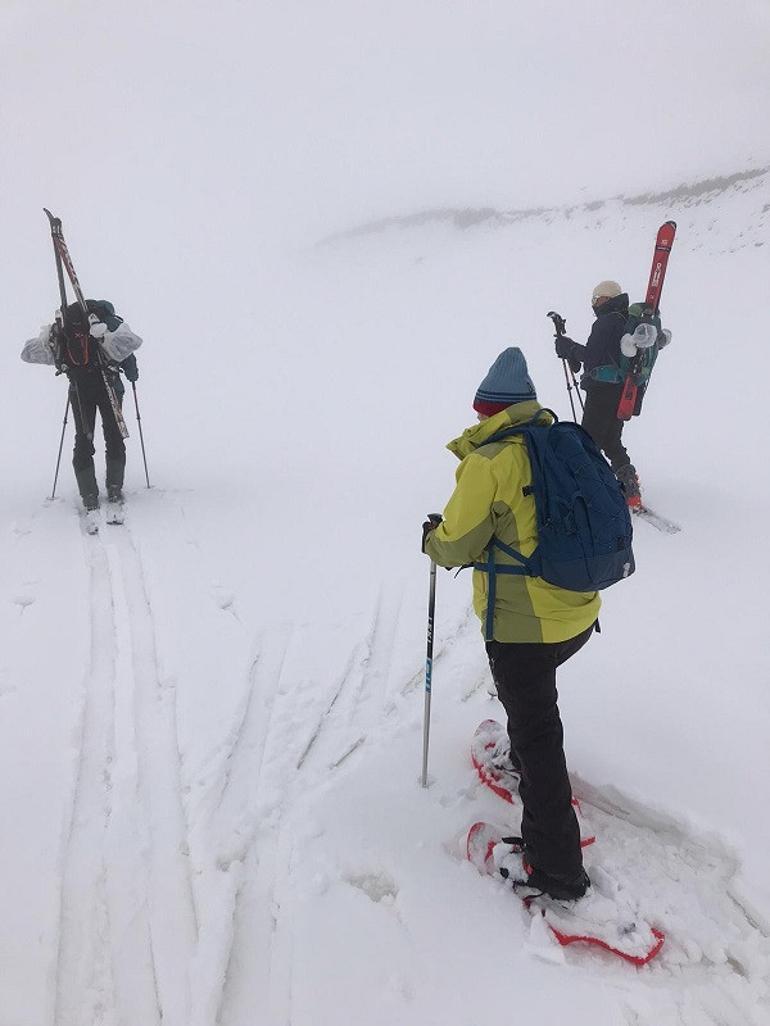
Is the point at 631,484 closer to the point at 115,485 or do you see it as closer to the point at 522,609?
the point at 522,609

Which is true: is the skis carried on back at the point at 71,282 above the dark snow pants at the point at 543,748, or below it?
above

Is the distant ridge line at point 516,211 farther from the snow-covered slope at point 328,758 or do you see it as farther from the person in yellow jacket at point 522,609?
the person in yellow jacket at point 522,609

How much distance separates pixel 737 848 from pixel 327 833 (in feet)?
6.57

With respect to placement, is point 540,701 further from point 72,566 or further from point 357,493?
point 357,493

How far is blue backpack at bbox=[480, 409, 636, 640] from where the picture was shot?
7.89 feet

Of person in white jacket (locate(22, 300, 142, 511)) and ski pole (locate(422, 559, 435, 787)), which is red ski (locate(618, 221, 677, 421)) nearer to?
ski pole (locate(422, 559, 435, 787))

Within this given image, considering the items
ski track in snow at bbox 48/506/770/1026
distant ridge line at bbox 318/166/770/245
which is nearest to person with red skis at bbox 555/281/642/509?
ski track in snow at bbox 48/506/770/1026

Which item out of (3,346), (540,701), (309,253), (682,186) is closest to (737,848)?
(540,701)

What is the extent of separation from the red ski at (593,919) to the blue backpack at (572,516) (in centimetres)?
140

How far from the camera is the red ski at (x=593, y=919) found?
256 cm

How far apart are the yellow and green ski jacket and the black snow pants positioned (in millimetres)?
6067

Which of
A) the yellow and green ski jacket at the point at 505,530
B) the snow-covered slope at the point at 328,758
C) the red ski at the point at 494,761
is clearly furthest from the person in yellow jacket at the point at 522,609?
the red ski at the point at 494,761

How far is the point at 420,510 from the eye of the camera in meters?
7.82

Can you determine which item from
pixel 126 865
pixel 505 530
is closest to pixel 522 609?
A: pixel 505 530
